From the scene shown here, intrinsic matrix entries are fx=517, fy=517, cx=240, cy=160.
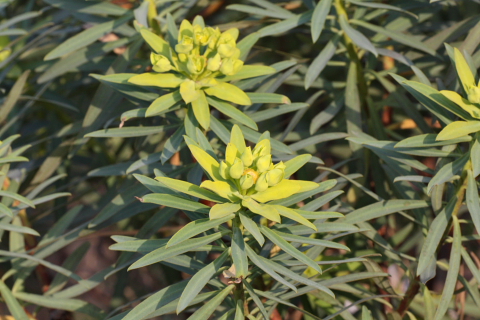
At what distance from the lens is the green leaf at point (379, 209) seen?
778 millimetres

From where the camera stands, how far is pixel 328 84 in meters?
1.09

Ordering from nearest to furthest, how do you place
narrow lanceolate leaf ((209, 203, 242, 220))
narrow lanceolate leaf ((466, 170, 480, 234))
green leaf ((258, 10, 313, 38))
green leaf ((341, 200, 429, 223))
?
narrow lanceolate leaf ((209, 203, 242, 220)) < narrow lanceolate leaf ((466, 170, 480, 234)) < green leaf ((341, 200, 429, 223)) < green leaf ((258, 10, 313, 38))

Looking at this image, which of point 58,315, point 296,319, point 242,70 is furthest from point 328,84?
point 58,315

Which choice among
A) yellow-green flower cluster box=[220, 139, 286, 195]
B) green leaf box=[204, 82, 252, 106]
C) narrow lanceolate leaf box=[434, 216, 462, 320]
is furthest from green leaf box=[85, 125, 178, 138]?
narrow lanceolate leaf box=[434, 216, 462, 320]

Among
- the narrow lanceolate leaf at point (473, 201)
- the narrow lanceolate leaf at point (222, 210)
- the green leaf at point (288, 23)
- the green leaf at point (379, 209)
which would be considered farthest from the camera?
the green leaf at point (288, 23)

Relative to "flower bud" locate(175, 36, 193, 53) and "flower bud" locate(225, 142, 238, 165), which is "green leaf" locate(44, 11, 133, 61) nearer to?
"flower bud" locate(175, 36, 193, 53)

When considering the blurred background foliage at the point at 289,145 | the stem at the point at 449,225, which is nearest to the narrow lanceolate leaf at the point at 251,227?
the blurred background foliage at the point at 289,145

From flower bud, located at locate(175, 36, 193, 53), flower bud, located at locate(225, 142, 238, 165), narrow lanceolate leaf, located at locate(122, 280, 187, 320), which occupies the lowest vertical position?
narrow lanceolate leaf, located at locate(122, 280, 187, 320)

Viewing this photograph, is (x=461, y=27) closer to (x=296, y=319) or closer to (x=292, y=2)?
(x=292, y=2)

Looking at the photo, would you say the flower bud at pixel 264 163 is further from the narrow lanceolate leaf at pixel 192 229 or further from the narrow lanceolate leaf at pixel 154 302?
the narrow lanceolate leaf at pixel 154 302

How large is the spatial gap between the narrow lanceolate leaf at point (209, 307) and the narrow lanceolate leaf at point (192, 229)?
125mm

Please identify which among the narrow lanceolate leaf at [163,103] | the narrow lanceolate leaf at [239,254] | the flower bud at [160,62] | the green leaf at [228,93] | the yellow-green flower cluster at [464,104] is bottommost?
the narrow lanceolate leaf at [239,254]

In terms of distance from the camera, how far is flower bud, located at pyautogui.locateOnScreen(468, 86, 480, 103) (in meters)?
0.67

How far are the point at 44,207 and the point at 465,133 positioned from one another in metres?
1.04
